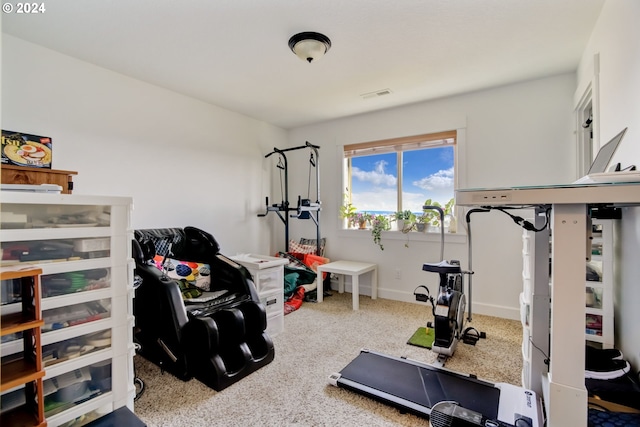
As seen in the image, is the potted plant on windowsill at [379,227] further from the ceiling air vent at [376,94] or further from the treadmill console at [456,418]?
the treadmill console at [456,418]

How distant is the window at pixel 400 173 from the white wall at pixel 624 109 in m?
1.57

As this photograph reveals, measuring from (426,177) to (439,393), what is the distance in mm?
2484

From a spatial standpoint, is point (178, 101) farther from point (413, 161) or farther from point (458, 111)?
point (458, 111)

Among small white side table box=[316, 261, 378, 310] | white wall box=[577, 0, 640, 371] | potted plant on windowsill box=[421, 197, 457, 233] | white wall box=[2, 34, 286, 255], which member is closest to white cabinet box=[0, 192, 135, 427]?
white wall box=[2, 34, 286, 255]

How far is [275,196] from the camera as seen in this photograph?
15.2 feet

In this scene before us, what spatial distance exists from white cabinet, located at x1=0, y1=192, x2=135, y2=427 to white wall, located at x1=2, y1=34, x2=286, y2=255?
1418 millimetres

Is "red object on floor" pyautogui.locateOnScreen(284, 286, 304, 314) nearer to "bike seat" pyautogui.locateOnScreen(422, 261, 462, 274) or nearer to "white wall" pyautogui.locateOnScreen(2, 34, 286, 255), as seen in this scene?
"white wall" pyautogui.locateOnScreen(2, 34, 286, 255)

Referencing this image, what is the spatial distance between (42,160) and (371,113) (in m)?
3.34

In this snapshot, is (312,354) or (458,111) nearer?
(312,354)

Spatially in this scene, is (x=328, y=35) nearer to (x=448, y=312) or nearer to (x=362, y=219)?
(x=448, y=312)

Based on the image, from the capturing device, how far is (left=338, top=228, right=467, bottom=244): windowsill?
3406 mm

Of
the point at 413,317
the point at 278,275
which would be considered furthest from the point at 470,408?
the point at 278,275

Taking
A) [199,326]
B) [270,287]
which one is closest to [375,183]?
[270,287]

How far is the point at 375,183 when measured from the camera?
4.13 m
